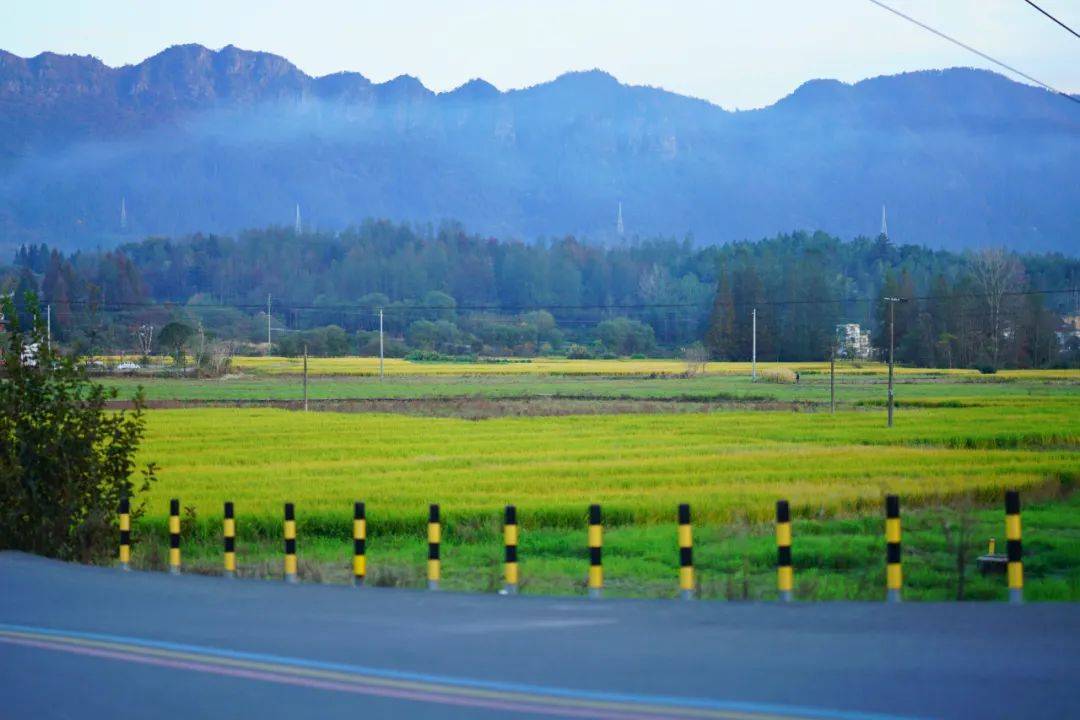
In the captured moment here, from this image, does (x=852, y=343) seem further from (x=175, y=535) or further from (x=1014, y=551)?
(x=1014, y=551)

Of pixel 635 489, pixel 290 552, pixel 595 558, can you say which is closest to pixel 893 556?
pixel 595 558

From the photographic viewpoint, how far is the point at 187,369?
92.4 m

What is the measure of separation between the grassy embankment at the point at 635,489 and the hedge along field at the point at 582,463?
7cm

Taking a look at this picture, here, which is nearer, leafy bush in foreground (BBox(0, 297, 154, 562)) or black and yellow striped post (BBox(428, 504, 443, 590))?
black and yellow striped post (BBox(428, 504, 443, 590))

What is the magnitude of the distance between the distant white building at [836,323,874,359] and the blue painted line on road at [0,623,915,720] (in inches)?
4416

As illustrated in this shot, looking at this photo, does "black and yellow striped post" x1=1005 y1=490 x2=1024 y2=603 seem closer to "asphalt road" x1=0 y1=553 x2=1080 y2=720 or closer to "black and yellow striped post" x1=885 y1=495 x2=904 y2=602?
"asphalt road" x1=0 y1=553 x2=1080 y2=720

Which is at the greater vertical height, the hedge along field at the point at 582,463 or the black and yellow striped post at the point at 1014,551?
the black and yellow striped post at the point at 1014,551

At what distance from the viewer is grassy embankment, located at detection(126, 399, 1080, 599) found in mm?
18953

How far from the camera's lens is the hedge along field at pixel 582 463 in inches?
981

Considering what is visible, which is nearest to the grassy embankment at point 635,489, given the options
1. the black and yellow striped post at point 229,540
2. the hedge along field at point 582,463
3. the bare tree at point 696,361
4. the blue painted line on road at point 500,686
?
the hedge along field at point 582,463

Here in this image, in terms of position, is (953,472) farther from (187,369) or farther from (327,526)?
(187,369)

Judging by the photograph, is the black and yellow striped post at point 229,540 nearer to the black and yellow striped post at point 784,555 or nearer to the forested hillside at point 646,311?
the black and yellow striped post at point 784,555

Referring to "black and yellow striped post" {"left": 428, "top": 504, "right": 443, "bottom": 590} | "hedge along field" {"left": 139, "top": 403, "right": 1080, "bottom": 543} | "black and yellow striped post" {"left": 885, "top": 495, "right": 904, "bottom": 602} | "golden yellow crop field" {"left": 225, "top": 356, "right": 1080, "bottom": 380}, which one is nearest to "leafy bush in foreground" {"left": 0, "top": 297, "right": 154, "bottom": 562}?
"hedge along field" {"left": 139, "top": 403, "right": 1080, "bottom": 543}

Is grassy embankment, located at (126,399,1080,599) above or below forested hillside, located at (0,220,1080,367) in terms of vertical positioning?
below
